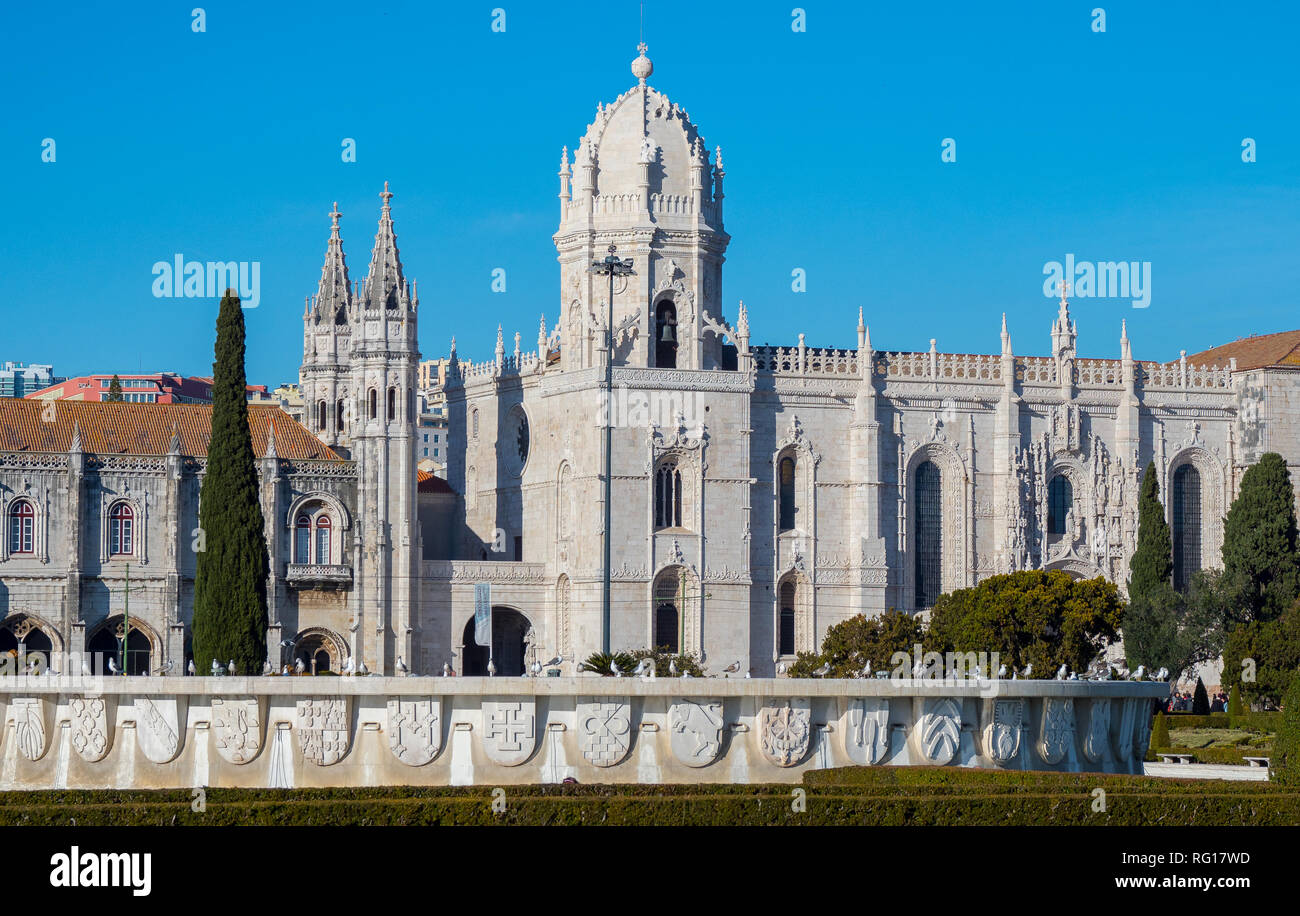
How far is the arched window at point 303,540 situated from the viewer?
76312mm

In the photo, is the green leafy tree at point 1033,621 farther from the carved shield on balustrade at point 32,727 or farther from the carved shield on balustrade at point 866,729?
the carved shield on balustrade at point 32,727

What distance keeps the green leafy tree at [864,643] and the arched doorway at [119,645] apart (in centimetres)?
1979

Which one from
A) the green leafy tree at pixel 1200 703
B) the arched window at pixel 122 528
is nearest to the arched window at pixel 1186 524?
the green leafy tree at pixel 1200 703

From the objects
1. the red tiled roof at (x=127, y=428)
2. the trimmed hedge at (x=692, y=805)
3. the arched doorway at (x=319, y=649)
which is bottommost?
the trimmed hedge at (x=692, y=805)

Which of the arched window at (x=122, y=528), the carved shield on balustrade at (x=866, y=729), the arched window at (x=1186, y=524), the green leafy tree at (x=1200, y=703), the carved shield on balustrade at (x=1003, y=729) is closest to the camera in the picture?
the carved shield on balustrade at (x=866, y=729)

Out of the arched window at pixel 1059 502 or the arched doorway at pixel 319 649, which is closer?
the arched doorway at pixel 319 649

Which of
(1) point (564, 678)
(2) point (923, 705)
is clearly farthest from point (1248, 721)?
(1) point (564, 678)

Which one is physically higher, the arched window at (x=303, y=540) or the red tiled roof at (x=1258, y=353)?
the red tiled roof at (x=1258, y=353)

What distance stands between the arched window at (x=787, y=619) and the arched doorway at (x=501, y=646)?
8137 mm

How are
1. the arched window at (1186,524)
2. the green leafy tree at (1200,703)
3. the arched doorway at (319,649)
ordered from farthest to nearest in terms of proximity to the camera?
the arched window at (1186,524), the arched doorway at (319,649), the green leafy tree at (1200,703)

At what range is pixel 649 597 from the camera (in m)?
75.4

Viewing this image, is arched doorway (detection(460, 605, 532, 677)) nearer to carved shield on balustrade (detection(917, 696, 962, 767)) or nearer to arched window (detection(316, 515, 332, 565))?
arched window (detection(316, 515, 332, 565))

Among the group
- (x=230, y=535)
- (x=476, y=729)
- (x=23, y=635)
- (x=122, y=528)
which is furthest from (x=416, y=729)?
(x=122, y=528)
